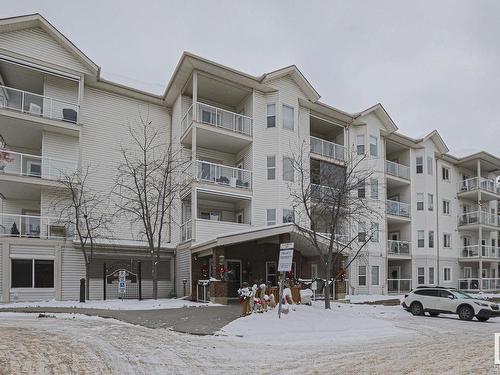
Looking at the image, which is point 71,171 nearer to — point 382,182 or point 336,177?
point 336,177

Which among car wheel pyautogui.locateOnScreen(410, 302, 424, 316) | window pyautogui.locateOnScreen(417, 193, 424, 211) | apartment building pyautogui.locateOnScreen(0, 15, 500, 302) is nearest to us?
car wheel pyautogui.locateOnScreen(410, 302, 424, 316)

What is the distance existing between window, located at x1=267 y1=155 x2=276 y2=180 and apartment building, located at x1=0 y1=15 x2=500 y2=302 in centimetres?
6

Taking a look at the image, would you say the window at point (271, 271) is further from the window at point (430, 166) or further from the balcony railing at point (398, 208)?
the window at point (430, 166)

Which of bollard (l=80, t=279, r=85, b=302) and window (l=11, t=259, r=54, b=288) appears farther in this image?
window (l=11, t=259, r=54, b=288)

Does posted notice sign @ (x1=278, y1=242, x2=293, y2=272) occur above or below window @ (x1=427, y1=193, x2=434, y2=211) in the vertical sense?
below

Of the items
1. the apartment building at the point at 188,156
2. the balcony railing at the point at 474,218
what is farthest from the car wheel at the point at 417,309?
the balcony railing at the point at 474,218

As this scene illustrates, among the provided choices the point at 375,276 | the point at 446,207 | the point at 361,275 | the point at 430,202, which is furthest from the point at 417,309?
the point at 446,207

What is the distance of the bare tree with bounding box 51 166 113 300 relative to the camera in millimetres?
23000

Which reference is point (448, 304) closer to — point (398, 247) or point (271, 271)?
point (271, 271)

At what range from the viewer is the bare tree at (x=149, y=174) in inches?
1020

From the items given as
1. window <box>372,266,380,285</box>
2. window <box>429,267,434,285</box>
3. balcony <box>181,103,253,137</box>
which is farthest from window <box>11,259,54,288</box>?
window <box>429,267,434,285</box>

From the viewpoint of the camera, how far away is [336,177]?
27.8 m

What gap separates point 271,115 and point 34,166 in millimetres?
14085

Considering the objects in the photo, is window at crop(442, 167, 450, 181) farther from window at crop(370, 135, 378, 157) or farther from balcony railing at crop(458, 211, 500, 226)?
window at crop(370, 135, 378, 157)
